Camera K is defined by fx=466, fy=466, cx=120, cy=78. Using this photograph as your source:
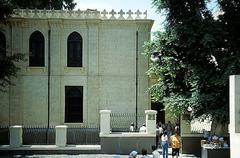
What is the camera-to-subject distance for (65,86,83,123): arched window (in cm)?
3136

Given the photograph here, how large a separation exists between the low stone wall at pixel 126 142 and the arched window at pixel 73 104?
8.38m

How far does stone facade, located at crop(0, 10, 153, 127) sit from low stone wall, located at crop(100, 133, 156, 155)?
8159 millimetres

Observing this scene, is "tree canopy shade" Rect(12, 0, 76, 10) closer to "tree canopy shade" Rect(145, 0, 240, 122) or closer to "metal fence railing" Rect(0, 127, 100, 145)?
"metal fence railing" Rect(0, 127, 100, 145)

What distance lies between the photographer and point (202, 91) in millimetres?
21312

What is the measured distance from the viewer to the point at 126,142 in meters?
23.2

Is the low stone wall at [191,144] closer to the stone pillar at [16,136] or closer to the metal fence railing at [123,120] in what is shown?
the stone pillar at [16,136]

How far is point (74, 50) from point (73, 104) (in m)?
3.65

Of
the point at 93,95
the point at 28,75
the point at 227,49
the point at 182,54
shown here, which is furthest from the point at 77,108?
the point at 227,49

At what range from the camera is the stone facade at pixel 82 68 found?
31141mm

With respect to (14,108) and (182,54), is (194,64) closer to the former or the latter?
(182,54)

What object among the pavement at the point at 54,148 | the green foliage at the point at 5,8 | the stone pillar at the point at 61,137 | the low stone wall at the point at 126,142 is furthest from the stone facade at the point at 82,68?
the low stone wall at the point at 126,142

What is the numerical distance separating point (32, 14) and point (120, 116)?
904 cm

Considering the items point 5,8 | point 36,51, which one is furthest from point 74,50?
point 5,8

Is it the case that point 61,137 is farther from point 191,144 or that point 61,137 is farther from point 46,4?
point 46,4
